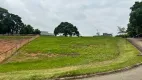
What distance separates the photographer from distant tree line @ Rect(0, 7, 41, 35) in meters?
89.2

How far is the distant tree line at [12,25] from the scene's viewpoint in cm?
8924

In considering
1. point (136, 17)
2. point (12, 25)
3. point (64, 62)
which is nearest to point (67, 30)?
point (12, 25)

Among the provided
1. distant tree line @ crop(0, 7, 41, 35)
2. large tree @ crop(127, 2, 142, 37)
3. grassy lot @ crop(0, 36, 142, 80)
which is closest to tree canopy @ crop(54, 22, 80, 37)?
distant tree line @ crop(0, 7, 41, 35)

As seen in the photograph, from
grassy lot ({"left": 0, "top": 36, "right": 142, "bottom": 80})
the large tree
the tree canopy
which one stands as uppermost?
the large tree

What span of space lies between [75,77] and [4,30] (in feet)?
239

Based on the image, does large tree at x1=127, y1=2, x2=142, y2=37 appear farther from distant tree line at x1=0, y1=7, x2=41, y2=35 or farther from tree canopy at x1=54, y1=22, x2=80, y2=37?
distant tree line at x1=0, y1=7, x2=41, y2=35

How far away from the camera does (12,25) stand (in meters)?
93.4

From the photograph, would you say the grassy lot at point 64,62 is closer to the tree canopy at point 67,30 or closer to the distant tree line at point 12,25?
the distant tree line at point 12,25

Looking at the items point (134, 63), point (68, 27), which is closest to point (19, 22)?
point (68, 27)

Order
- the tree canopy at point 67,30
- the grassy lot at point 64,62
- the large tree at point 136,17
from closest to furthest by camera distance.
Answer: the grassy lot at point 64,62
the large tree at point 136,17
the tree canopy at point 67,30

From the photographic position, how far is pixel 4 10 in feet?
320

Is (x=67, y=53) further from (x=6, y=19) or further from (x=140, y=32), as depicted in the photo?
(x=6, y=19)

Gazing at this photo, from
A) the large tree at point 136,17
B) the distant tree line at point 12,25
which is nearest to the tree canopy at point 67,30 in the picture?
the distant tree line at point 12,25

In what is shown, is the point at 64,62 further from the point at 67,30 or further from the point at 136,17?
the point at 67,30
